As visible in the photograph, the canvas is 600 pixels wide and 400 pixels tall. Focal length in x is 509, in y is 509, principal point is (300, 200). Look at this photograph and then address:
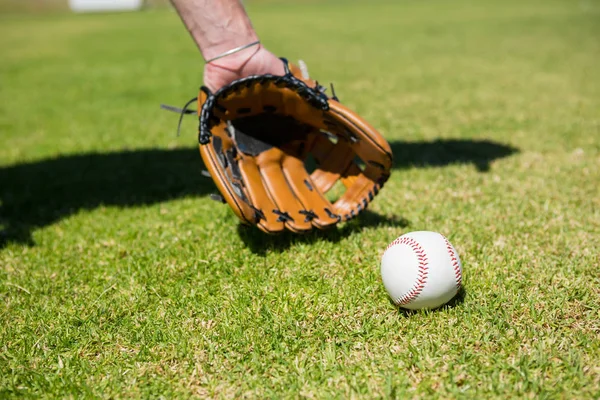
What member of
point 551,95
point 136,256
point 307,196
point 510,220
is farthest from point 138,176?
point 551,95

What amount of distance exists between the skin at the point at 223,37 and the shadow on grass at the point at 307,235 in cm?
95

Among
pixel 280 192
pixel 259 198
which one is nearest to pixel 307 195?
pixel 280 192

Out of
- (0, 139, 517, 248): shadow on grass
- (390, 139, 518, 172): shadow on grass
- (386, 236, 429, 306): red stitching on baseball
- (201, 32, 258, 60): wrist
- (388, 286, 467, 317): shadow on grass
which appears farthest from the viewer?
(390, 139, 518, 172): shadow on grass

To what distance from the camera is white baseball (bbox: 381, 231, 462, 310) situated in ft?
7.64

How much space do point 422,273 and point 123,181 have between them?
3.02m

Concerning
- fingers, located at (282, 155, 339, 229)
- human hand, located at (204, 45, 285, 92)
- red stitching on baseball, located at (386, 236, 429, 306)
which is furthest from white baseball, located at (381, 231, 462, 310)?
human hand, located at (204, 45, 285, 92)

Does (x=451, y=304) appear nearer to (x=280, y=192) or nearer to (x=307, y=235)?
(x=307, y=235)

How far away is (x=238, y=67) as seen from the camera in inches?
122

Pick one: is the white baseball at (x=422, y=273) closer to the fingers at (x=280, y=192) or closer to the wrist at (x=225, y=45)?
the fingers at (x=280, y=192)

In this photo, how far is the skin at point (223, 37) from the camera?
9.98 ft

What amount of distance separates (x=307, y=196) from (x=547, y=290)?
150 cm

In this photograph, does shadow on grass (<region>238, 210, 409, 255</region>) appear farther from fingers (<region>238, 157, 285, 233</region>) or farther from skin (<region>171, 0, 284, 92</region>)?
skin (<region>171, 0, 284, 92</region>)

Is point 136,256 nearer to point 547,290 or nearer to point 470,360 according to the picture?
point 470,360

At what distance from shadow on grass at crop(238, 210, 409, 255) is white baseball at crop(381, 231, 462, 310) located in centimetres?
76
